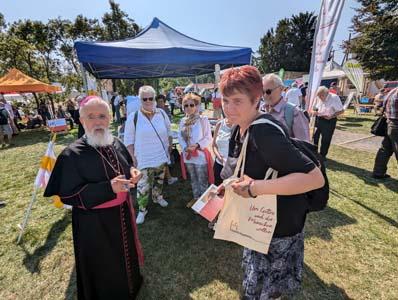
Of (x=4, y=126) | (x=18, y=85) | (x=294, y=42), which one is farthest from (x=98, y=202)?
(x=294, y=42)

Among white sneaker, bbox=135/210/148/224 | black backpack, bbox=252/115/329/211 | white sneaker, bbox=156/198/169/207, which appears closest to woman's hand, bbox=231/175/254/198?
black backpack, bbox=252/115/329/211

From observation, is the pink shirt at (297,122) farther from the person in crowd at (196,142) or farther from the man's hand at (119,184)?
the man's hand at (119,184)

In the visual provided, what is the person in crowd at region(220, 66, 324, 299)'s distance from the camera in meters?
1.07

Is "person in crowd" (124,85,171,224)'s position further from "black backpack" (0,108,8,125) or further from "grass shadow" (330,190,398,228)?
"black backpack" (0,108,8,125)

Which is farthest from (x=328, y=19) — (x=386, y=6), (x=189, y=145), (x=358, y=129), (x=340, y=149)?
(x=386, y=6)

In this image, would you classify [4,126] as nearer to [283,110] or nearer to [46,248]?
[46,248]

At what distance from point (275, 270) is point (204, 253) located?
4.83 ft

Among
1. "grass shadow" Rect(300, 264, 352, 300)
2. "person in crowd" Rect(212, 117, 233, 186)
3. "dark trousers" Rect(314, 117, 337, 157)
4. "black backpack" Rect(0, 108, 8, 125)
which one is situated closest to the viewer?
"grass shadow" Rect(300, 264, 352, 300)

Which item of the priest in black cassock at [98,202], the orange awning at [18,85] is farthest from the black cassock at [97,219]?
the orange awning at [18,85]

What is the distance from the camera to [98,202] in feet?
5.95

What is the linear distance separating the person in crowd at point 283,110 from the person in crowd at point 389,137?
3.00m

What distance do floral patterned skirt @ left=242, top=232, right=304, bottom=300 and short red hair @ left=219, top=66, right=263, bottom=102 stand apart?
0.98 meters

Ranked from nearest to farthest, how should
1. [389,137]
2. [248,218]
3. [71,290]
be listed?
[248,218], [71,290], [389,137]

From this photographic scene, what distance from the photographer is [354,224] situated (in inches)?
132
